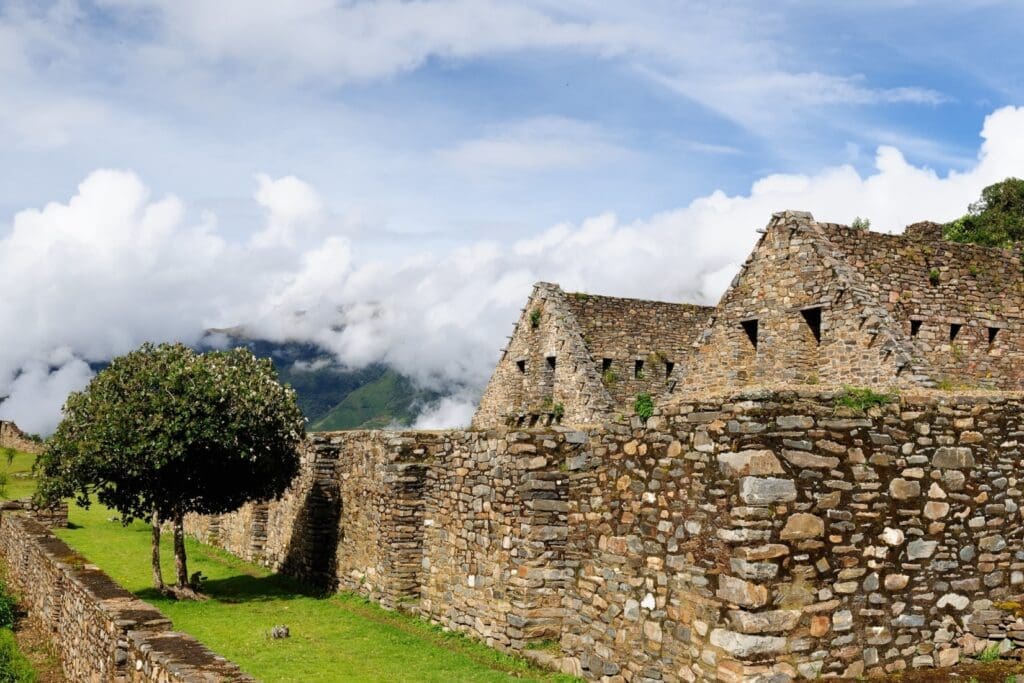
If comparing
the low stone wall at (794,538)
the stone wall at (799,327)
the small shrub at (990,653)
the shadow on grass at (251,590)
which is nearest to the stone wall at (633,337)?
the stone wall at (799,327)

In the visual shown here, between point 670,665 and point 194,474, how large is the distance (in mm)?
14282

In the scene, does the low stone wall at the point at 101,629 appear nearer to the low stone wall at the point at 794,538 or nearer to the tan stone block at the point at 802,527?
the low stone wall at the point at 794,538

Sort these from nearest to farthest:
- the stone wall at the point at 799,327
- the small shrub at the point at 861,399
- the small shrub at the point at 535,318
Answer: the small shrub at the point at 861,399 < the stone wall at the point at 799,327 < the small shrub at the point at 535,318

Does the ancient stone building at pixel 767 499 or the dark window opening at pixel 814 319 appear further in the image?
the dark window opening at pixel 814 319

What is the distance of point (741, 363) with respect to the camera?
16.8 meters

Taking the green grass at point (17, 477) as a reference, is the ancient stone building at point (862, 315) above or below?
above

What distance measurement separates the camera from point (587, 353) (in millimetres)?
25188

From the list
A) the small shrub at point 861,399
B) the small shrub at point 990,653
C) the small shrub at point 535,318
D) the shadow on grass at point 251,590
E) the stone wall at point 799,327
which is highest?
the small shrub at point 535,318

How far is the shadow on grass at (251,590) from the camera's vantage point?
20547 millimetres

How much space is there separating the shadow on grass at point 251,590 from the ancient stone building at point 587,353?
26.3 ft

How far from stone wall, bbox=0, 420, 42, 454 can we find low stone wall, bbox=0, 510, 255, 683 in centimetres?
4633

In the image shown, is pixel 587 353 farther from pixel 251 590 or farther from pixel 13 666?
pixel 13 666

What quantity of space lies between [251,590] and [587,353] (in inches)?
439

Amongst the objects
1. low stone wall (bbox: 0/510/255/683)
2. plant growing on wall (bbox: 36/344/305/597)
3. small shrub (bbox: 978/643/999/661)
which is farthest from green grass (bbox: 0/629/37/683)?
small shrub (bbox: 978/643/999/661)
